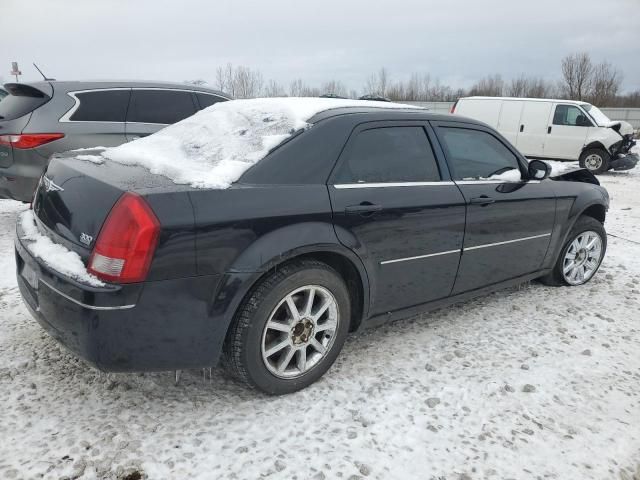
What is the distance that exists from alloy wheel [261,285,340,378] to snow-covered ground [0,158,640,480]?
18cm

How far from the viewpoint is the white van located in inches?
528

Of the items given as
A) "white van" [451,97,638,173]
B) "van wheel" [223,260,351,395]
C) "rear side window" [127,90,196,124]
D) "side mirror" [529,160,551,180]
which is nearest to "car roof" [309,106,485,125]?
"side mirror" [529,160,551,180]

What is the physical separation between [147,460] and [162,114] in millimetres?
4909

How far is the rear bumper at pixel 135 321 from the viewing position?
218 cm

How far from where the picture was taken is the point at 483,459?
2.34m

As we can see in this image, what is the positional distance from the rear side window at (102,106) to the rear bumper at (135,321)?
3745 mm

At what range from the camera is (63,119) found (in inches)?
217

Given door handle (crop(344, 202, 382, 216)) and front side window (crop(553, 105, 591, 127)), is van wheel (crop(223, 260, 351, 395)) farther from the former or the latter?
front side window (crop(553, 105, 591, 127))

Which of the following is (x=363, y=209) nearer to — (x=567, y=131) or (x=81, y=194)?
(x=81, y=194)

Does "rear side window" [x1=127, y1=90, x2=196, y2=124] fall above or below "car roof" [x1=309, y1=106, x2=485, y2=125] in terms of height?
below

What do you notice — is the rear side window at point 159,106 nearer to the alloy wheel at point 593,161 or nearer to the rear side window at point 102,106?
the rear side window at point 102,106

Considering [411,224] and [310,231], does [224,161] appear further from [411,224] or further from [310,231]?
[411,224]

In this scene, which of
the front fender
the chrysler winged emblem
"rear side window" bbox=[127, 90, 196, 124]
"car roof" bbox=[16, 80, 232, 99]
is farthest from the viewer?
"rear side window" bbox=[127, 90, 196, 124]

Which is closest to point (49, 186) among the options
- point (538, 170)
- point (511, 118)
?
point (538, 170)
